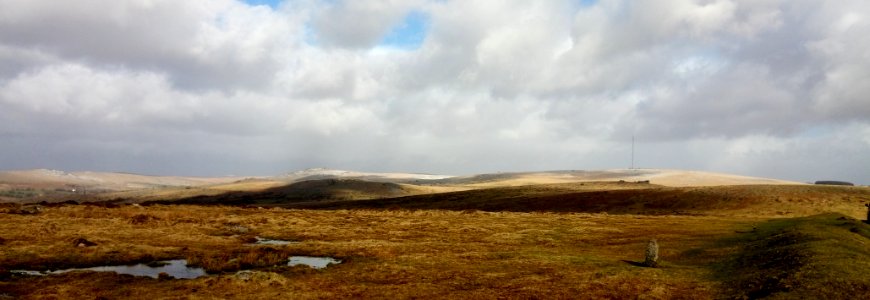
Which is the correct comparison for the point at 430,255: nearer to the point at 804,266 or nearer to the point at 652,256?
the point at 652,256

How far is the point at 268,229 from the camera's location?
57969 millimetres

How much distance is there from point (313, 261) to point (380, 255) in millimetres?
4357

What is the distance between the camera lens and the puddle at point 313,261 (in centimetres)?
3447

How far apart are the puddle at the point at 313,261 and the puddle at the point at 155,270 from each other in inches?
222

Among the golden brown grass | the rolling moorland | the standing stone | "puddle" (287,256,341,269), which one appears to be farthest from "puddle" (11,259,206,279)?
the standing stone

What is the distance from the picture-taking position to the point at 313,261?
36469 mm

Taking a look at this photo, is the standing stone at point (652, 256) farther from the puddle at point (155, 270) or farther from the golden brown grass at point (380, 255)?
the puddle at point (155, 270)

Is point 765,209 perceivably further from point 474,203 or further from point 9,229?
point 9,229

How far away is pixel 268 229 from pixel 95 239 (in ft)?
56.6

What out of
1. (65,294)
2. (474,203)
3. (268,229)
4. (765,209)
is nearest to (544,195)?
(474,203)

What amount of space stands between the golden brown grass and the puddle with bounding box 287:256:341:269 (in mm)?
999

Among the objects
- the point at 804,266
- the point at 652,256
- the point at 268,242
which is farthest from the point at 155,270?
the point at 804,266

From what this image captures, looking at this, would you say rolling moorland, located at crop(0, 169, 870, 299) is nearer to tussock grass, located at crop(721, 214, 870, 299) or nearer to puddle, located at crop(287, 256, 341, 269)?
tussock grass, located at crop(721, 214, 870, 299)

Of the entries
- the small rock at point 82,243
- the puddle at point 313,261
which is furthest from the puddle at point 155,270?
the small rock at point 82,243
